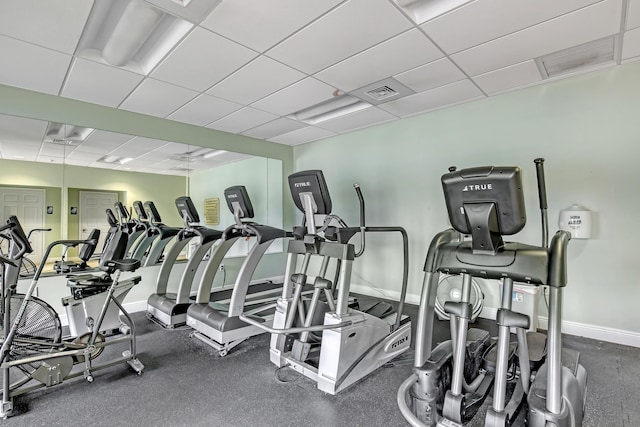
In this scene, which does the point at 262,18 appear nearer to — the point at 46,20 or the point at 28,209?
the point at 46,20

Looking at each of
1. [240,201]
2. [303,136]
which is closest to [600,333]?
[240,201]

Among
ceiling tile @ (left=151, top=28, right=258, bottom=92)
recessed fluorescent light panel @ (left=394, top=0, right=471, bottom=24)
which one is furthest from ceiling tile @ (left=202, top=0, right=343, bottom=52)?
recessed fluorescent light panel @ (left=394, top=0, right=471, bottom=24)

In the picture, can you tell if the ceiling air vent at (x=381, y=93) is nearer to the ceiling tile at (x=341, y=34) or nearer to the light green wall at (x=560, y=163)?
the ceiling tile at (x=341, y=34)

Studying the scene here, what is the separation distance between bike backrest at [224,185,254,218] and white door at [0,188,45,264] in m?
2.05

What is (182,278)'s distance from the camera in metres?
3.63

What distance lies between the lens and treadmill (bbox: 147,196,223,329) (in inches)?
138

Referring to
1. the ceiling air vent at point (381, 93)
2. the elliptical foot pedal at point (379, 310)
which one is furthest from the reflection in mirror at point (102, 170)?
the elliptical foot pedal at point (379, 310)

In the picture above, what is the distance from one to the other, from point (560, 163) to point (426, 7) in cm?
223

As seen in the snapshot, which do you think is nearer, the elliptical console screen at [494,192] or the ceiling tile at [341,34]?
the elliptical console screen at [494,192]

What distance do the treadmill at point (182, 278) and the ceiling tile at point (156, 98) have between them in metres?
1.14

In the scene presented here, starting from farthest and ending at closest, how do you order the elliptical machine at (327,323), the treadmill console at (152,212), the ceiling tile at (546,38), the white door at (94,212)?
1. the treadmill console at (152,212)
2. the white door at (94,212)
3. the elliptical machine at (327,323)
4. the ceiling tile at (546,38)

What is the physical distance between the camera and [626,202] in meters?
2.95

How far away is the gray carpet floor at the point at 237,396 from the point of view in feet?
6.48

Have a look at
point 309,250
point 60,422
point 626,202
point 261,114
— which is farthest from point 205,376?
point 626,202
